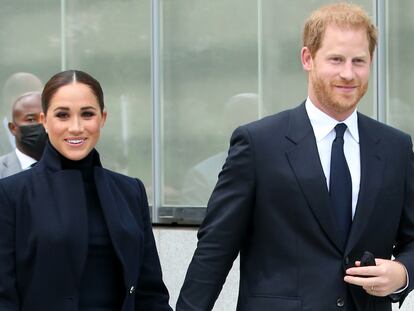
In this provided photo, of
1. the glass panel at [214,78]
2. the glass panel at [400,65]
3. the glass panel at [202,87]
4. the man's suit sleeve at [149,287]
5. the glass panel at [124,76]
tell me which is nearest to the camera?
the man's suit sleeve at [149,287]

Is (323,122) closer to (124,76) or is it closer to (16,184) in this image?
(16,184)

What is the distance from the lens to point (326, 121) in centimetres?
402

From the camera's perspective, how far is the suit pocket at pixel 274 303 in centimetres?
388

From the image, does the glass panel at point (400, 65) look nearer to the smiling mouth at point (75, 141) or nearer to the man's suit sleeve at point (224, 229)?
the man's suit sleeve at point (224, 229)

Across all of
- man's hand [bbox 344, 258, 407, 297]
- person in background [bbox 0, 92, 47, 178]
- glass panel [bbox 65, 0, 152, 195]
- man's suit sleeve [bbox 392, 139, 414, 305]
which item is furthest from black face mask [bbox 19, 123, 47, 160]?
man's hand [bbox 344, 258, 407, 297]

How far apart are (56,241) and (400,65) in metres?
3.92

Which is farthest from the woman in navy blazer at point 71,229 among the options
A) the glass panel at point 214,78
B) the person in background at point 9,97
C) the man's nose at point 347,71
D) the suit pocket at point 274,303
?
the person in background at point 9,97

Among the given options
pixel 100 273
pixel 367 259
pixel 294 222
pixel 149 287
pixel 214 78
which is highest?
pixel 214 78

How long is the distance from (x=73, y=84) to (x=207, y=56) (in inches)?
159

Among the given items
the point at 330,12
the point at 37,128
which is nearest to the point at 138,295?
the point at 330,12

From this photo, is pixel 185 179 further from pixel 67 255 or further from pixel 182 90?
pixel 67 255

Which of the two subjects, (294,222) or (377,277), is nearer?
(377,277)

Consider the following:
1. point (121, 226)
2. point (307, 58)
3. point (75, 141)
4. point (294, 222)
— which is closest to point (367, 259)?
point (294, 222)

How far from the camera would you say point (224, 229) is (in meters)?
4.01
